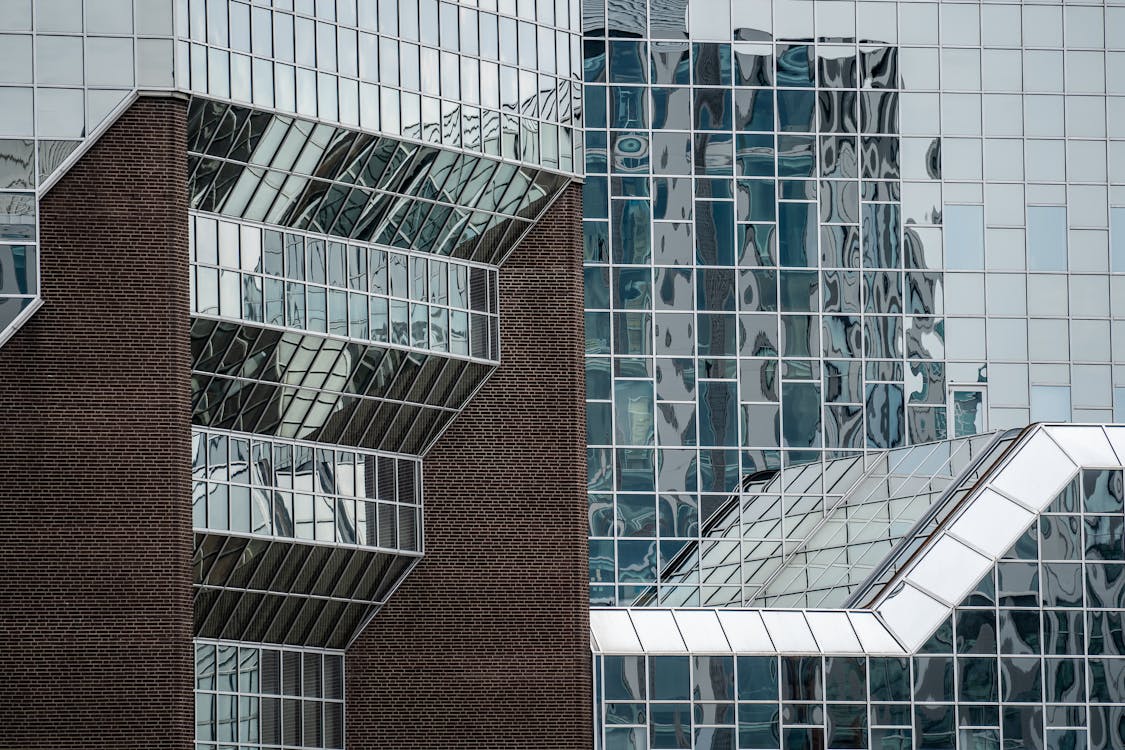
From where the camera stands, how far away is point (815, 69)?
210ft

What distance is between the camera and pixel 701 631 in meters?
49.3

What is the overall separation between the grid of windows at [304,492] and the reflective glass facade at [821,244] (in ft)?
40.9

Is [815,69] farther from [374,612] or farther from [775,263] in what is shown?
[374,612]

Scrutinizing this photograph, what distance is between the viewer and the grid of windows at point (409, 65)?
44781 millimetres

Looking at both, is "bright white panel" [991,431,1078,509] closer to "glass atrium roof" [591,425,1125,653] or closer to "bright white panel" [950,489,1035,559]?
"glass atrium roof" [591,425,1125,653]

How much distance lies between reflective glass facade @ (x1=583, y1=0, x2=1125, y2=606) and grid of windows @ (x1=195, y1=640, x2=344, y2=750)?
12919 millimetres

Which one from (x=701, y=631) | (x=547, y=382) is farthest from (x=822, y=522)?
(x=547, y=382)

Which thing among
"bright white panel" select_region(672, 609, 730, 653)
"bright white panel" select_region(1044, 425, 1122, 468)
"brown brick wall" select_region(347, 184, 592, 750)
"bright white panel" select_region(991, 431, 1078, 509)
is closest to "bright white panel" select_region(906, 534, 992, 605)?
"bright white panel" select_region(991, 431, 1078, 509)

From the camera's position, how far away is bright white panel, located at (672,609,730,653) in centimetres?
4881

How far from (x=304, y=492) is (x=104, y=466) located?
19.4 ft

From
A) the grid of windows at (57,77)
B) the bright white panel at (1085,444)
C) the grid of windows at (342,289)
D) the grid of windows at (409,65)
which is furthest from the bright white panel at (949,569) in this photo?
the grid of windows at (57,77)

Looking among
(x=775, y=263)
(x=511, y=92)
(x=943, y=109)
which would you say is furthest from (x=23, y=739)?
(x=943, y=109)

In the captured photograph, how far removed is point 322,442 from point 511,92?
8.44m

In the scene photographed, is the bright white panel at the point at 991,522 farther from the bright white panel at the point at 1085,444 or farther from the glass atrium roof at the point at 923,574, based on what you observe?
the bright white panel at the point at 1085,444
